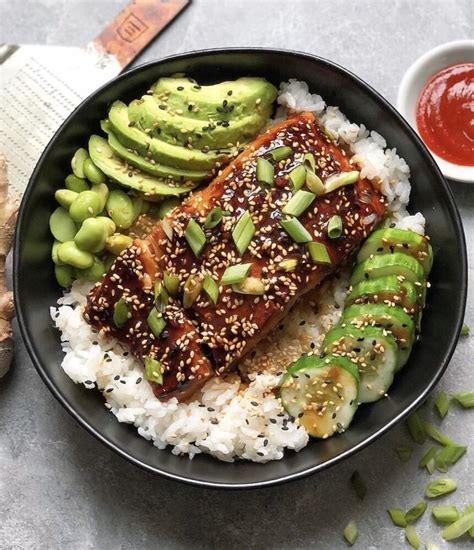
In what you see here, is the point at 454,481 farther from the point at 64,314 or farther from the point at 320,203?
the point at 64,314

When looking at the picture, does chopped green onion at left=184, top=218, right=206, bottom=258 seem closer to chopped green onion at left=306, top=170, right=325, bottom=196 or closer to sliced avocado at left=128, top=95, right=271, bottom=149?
sliced avocado at left=128, top=95, right=271, bottom=149

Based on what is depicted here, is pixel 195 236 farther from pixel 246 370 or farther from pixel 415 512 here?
pixel 415 512

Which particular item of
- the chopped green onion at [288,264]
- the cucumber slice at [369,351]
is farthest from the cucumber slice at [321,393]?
the chopped green onion at [288,264]

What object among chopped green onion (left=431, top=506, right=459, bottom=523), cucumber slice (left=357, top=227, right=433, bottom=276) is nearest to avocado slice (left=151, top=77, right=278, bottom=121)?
cucumber slice (left=357, top=227, right=433, bottom=276)

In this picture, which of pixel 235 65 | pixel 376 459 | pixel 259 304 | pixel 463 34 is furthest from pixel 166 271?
pixel 463 34

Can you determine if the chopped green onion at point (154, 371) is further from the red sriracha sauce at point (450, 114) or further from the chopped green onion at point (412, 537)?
the red sriracha sauce at point (450, 114)

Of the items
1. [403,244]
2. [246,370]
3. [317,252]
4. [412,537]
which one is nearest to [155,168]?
[317,252]
